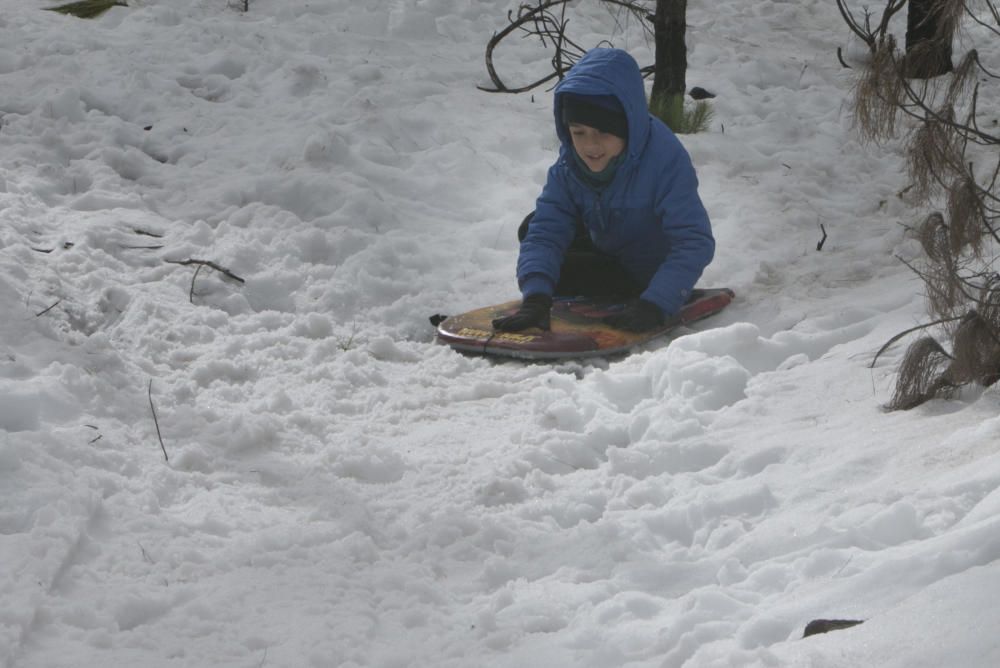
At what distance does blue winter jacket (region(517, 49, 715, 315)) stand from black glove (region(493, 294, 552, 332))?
7 cm

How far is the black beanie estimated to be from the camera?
4.67 m

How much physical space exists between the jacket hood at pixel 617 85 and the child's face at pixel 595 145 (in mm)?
60

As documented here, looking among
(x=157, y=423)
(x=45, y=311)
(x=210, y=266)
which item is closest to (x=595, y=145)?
(x=210, y=266)

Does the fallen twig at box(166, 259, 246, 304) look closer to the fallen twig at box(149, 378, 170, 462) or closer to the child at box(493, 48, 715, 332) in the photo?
the fallen twig at box(149, 378, 170, 462)

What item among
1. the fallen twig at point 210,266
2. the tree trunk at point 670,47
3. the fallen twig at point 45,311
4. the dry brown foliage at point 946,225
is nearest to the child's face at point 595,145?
the dry brown foliage at point 946,225

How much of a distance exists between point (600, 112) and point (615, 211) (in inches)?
19.2

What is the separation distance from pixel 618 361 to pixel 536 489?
1.31 m

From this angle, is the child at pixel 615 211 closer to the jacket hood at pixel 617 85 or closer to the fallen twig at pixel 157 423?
the jacket hood at pixel 617 85

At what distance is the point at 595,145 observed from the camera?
472 cm

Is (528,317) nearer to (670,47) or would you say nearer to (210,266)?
(210,266)

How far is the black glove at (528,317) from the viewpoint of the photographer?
4684mm

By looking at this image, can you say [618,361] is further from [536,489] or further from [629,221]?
[536,489]

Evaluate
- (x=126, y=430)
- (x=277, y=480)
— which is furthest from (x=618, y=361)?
(x=126, y=430)

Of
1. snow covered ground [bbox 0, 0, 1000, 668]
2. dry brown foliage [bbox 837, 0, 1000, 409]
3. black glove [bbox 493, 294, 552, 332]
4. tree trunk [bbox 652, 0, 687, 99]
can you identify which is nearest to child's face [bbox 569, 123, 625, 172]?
black glove [bbox 493, 294, 552, 332]
